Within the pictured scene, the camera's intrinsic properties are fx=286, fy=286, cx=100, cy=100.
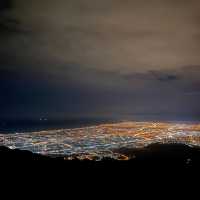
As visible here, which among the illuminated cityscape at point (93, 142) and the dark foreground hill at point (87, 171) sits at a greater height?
the dark foreground hill at point (87, 171)

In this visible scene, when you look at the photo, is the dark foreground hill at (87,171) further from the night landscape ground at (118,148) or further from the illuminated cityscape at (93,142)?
the illuminated cityscape at (93,142)

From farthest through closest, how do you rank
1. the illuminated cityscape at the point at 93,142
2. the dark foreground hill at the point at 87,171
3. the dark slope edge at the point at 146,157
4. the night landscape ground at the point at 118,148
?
1. the illuminated cityscape at the point at 93,142
2. the night landscape ground at the point at 118,148
3. the dark slope edge at the point at 146,157
4. the dark foreground hill at the point at 87,171

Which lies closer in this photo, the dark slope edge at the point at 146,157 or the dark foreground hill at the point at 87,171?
the dark foreground hill at the point at 87,171

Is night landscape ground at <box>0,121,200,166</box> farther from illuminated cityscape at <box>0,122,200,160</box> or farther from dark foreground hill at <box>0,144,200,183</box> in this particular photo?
dark foreground hill at <box>0,144,200,183</box>

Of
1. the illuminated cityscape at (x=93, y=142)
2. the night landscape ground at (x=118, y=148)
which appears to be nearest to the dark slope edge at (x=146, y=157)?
the night landscape ground at (x=118, y=148)

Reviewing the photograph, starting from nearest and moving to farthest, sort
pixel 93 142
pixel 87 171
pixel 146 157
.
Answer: pixel 87 171 < pixel 146 157 < pixel 93 142

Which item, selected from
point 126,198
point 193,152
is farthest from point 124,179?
point 193,152

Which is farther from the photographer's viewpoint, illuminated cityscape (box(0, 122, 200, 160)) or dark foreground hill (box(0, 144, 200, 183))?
illuminated cityscape (box(0, 122, 200, 160))

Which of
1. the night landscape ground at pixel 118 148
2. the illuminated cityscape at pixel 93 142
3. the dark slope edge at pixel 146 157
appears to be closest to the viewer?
the dark slope edge at pixel 146 157

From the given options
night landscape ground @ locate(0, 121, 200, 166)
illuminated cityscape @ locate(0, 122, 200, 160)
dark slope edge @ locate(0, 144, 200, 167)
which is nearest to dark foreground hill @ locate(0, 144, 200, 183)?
dark slope edge @ locate(0, 144, 200, 167)

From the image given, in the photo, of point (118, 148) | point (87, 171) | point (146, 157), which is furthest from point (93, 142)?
point (87, 171)

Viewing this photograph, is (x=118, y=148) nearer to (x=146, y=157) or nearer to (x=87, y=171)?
(x=146, y=157)
